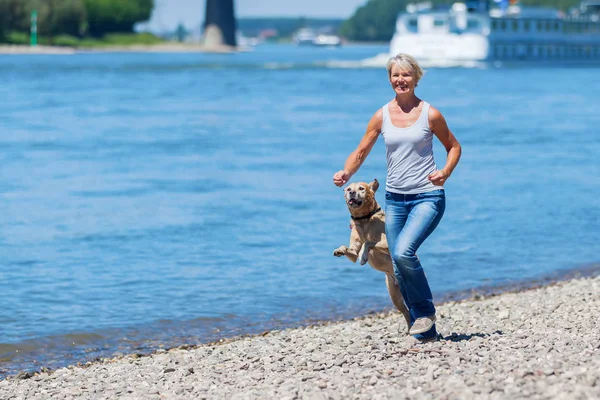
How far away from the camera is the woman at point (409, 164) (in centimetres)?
756

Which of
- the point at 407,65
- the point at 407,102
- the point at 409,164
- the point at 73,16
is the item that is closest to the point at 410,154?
the point at 409,164

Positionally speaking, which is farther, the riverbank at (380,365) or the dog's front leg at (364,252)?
the dog's front leg at (364,252)

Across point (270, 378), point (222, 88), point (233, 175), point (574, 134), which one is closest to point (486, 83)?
point (222, 88)

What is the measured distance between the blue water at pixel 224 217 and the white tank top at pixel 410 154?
4.59 metres

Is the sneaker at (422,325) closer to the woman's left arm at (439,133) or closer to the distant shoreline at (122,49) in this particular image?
the woman's left arm at (439,133)

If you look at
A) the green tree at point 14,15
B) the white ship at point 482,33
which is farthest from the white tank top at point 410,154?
the green tree at point 14,15

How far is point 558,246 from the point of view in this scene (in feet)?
58.9

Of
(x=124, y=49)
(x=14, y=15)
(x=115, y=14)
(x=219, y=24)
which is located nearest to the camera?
(x=14, y=15)

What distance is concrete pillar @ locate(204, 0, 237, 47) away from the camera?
463 feet

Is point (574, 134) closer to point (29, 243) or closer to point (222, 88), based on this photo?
point (29, 243)

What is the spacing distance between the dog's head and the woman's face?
74 centimetres

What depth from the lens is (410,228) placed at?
25.1ft

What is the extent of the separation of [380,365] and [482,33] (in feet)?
291

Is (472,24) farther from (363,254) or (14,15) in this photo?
(363,254)
